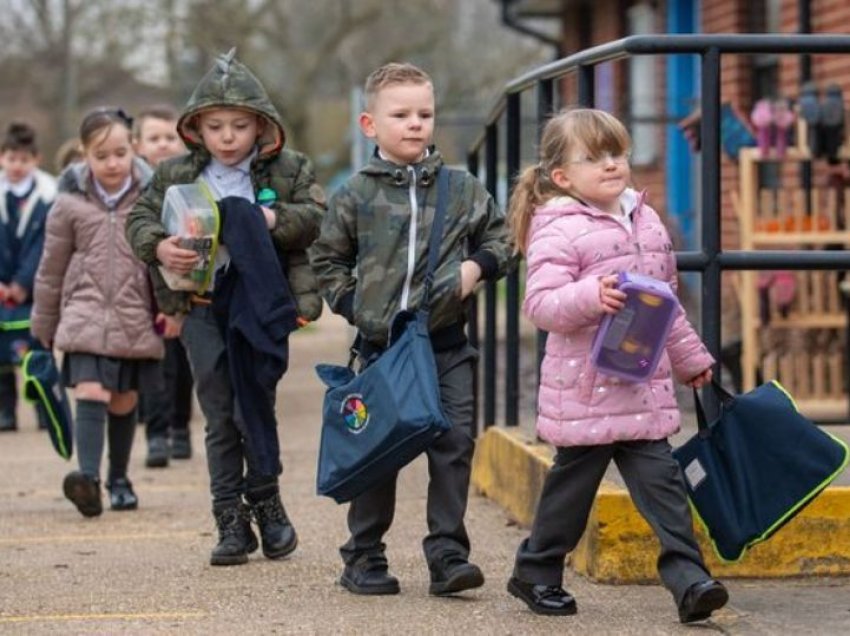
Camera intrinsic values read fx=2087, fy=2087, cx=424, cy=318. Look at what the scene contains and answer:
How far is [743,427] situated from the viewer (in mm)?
5426

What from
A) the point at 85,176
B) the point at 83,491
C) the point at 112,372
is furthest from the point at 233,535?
the point at 85,176

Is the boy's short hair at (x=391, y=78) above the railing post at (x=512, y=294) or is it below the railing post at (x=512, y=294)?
above

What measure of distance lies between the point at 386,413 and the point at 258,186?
1290mm

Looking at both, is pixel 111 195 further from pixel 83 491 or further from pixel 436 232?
pixel 436 232

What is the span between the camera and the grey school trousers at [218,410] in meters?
6.48

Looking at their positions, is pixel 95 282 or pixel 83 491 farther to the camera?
pixel 95 282

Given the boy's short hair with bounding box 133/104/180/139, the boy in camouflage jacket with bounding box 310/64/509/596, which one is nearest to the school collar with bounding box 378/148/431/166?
the boy in camouflage jacket with bounding box 310/64/509/596

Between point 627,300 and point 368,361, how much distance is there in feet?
3.41

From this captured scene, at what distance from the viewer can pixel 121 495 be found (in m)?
7.98

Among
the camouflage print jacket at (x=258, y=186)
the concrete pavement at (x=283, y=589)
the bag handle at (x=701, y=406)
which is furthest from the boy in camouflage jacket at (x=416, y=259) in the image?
the bag handle at (x=701, y=406)

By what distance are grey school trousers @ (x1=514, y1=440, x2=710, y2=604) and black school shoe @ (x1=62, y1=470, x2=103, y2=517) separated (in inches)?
101

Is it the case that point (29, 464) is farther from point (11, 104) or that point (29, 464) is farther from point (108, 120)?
point (11, 104)

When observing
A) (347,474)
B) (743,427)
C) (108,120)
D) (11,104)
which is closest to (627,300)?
(743,427)

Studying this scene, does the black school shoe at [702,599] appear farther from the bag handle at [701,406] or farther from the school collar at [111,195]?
the school collar at [111,195]
